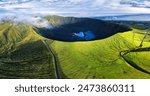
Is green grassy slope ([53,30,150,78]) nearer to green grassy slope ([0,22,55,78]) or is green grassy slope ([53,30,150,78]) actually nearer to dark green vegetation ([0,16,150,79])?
dark green vegetation ([0,16,150,79])

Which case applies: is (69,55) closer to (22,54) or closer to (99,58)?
(99,58)

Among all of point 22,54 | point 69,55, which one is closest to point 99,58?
point 69,55

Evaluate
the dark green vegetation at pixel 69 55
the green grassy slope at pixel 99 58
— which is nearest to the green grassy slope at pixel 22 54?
the dark green vegetation at pixel 69 55

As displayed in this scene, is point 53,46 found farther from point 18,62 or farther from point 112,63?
point 112,63

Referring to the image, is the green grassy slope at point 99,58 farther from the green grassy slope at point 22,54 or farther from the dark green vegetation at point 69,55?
the green grassy slope at point 22,54

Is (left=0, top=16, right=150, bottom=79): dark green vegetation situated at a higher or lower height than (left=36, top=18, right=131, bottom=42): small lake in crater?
lower

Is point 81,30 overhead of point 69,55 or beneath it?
overhead

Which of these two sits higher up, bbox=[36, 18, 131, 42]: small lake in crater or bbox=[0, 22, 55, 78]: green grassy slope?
bbox=[36, 18, 131, 42]: small lake in crater

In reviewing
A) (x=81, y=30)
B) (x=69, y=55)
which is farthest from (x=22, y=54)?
(x=81, y=30)

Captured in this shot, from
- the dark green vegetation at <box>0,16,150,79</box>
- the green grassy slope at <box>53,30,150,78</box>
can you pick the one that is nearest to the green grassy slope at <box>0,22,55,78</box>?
the dark green vegetation at <box>0,16,150,79</box>
